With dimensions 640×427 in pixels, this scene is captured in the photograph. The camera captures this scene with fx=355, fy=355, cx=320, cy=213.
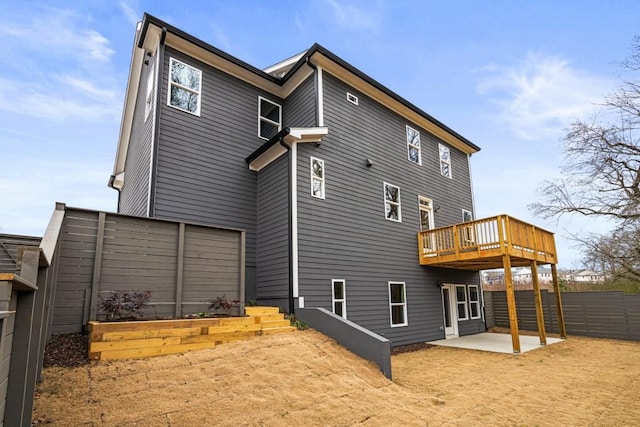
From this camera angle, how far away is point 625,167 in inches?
469

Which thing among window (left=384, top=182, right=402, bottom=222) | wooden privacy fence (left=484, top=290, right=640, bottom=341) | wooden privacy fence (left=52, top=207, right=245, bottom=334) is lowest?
wooden privacy fence (left=484, top=290, right=640, bottom=341)

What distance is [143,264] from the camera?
18.9ft

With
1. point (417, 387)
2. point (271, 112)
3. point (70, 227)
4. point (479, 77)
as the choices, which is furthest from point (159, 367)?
point (479, 77)

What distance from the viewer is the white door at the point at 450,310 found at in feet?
39.9

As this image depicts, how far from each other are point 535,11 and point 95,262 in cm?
1354

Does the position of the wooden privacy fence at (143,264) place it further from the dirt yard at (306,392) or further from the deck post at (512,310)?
the deck post at (512,310)

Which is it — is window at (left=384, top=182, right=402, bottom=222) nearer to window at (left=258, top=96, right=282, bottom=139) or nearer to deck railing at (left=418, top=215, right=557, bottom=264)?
deck railing at (left=418, top=215, right=557, bottom=264)

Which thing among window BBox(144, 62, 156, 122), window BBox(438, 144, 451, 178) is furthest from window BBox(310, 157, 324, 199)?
window BBox(438, 144, 451, 178)

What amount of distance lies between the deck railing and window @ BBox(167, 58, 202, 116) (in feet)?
25.5

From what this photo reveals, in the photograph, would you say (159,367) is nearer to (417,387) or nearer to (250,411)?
(250,411)

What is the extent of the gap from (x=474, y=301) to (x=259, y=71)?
440 inches

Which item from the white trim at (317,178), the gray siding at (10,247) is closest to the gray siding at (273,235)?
the white trim at (317,178)

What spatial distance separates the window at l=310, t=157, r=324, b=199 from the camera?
8812 millimetres

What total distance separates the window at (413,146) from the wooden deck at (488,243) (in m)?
2.67
